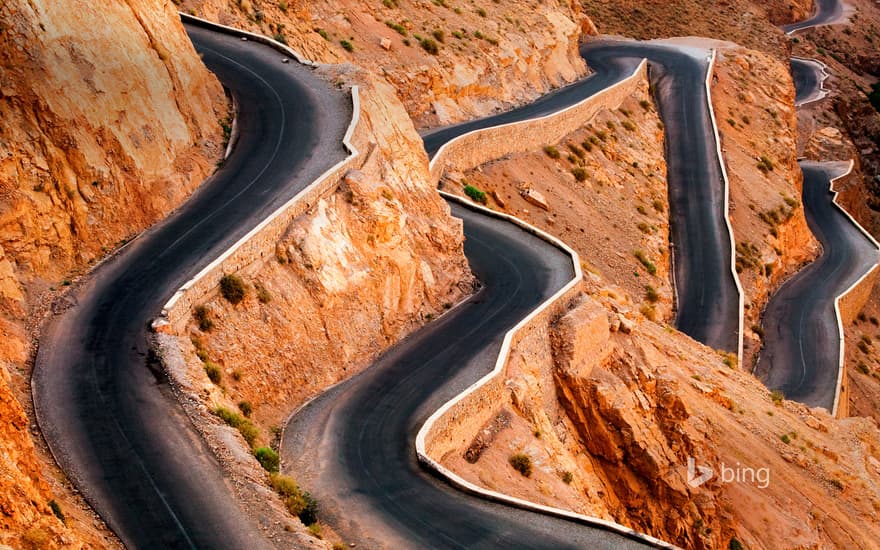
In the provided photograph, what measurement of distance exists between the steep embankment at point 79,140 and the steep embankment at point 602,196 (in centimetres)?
1560

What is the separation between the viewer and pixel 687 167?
56938 millimetres

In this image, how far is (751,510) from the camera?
97.6ft

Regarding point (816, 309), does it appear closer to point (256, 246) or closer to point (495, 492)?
point (495, 492)

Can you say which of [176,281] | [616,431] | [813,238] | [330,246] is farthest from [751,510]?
[813,238]

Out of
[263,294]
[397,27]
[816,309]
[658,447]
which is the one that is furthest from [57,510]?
[816,309]

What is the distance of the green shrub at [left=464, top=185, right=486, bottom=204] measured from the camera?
133ft

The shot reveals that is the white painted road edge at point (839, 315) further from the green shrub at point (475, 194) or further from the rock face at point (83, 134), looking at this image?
the rock face at point (83, 134)

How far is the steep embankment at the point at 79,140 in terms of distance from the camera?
2130 cm

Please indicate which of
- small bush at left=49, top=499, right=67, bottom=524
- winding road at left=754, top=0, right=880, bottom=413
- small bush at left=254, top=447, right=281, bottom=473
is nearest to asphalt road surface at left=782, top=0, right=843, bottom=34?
winding road at left=754, top=0, right=880, bottom=413

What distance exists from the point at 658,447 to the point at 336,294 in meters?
10.8

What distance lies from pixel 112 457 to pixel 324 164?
1277cm

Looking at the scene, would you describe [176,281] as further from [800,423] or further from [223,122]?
[800,423]

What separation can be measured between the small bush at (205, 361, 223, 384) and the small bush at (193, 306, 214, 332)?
3.27ft

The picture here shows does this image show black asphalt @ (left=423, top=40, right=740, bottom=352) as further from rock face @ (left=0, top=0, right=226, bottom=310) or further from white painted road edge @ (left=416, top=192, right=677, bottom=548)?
rock face @ (left=0, top=0, right=226, bottom=310)
